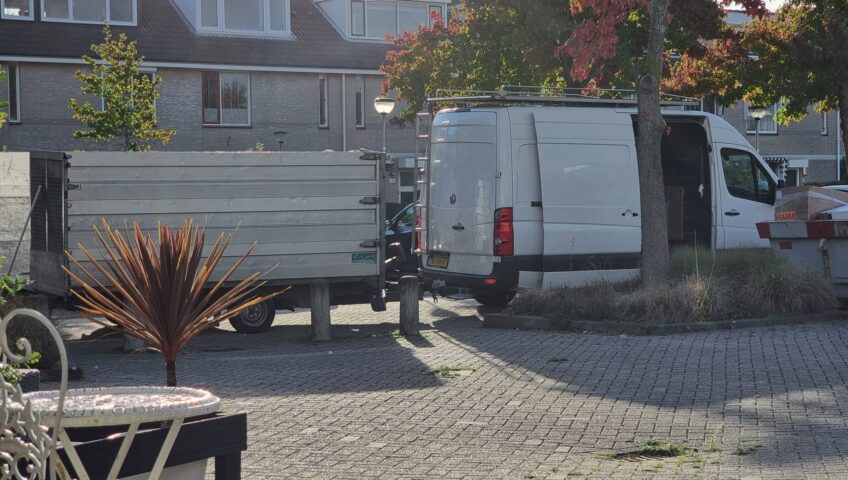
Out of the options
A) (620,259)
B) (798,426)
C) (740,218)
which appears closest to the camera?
(798,426)

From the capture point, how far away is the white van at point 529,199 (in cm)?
1495

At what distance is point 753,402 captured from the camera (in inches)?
338

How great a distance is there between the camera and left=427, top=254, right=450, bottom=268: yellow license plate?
15648 millimetres

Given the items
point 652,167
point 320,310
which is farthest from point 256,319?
point 652,167

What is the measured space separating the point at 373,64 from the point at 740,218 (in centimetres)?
2336

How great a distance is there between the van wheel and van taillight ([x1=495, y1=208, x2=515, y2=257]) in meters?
1.72

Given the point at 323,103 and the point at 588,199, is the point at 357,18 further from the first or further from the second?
the point at 588,199

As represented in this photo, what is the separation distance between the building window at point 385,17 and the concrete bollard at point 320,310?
27.1 m

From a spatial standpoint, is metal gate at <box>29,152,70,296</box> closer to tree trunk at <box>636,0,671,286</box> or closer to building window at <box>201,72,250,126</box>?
tree trunk at <box>636,0,671,286</box>

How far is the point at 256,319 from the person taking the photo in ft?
48.5

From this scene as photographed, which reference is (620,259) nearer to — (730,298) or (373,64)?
(730,298)

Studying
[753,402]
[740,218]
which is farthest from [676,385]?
[740,218]

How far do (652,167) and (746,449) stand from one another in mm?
8292

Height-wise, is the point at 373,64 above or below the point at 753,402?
above
